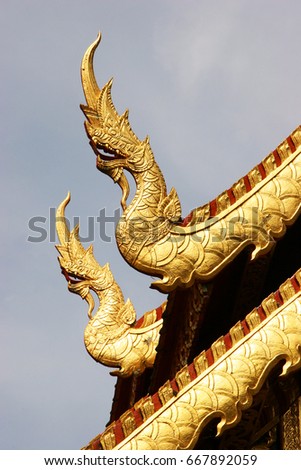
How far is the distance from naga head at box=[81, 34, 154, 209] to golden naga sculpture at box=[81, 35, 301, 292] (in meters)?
0.06

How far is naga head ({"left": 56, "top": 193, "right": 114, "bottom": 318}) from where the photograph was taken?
584 inches

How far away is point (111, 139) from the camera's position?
34.2 ft

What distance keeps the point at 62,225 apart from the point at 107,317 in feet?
3.36

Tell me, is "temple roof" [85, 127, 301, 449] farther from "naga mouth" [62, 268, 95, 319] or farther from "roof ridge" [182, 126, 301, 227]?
"naga mouth" [62, 268, 95, 319]

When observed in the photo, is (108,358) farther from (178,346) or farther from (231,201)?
(231,201)

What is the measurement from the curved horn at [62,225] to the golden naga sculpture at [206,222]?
444 centimetres

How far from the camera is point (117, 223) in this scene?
10109mm

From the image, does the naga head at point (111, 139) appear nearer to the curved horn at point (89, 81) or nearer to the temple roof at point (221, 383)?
the curved horn at point (89, 81)

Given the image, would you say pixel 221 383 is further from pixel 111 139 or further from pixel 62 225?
pixel 62 225

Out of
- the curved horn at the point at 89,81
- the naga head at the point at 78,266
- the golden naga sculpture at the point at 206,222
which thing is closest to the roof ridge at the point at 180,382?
the golden naga sculpture at the point at 206,222

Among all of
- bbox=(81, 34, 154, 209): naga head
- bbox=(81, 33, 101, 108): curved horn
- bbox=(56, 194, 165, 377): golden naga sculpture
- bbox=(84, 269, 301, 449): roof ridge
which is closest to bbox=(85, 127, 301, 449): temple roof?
bbox=(84, 269, 301, 449): roof ridge

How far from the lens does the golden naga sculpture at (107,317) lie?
1416cm
